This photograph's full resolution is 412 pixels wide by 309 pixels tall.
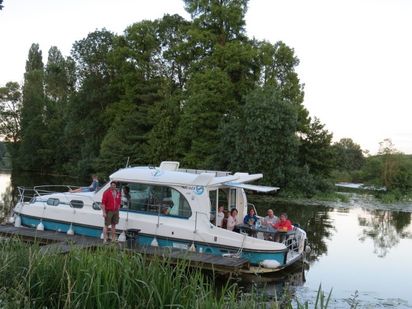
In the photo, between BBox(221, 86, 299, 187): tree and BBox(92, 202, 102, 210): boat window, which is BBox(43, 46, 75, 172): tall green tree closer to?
BBox(221, 86, 299, 187): tree

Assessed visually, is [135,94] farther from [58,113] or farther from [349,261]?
[349,261]

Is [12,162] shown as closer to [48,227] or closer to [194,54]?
[194,54]

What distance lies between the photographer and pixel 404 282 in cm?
1480

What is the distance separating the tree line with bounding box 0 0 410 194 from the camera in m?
40.3

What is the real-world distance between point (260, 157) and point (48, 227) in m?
25.4

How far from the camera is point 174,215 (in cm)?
1481

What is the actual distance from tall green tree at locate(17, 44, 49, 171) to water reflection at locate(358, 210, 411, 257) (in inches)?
1817

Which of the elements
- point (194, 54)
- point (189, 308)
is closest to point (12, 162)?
point (194, 54)

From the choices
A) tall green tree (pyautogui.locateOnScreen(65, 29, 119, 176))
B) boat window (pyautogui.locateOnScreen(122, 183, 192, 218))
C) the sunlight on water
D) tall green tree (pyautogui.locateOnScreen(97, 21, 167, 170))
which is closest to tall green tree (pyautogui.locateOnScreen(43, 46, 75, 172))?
tall green tree (pyautogui.locateOnScreen(65, 29, 119, 176))

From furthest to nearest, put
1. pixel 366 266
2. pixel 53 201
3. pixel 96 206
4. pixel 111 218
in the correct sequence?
pixel 366 266, pixel 53 201, pixel 96 206, pixel 111 218

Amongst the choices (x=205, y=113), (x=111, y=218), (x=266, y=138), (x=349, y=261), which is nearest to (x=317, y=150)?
(x=266, y=138)

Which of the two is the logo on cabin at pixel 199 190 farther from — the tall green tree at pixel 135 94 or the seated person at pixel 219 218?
the tall green tree at pixel 135 94

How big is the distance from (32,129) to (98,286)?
64626mm

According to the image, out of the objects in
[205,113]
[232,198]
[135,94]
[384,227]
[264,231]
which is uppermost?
[135,94]
